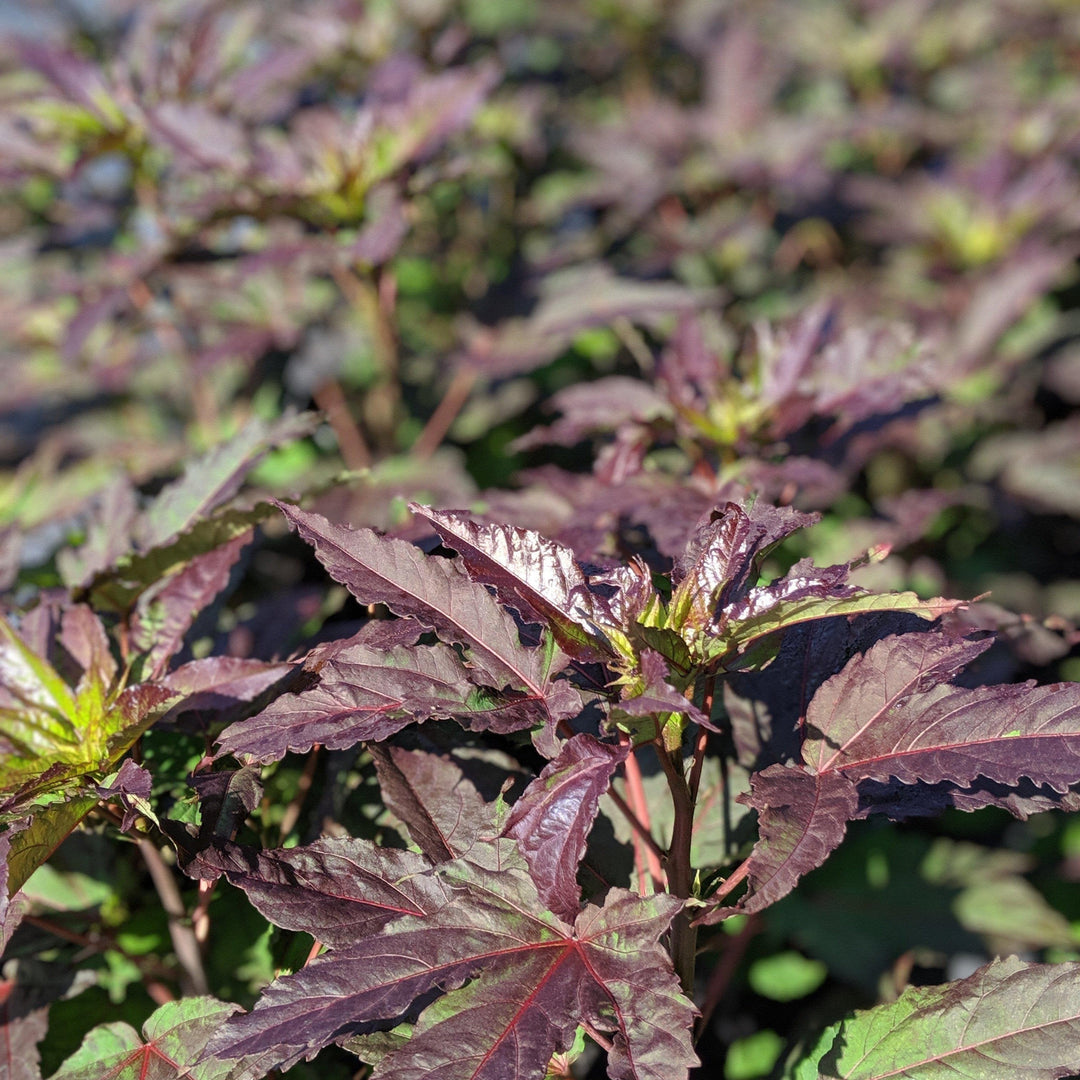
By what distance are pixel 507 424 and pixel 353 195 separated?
2.12 ft

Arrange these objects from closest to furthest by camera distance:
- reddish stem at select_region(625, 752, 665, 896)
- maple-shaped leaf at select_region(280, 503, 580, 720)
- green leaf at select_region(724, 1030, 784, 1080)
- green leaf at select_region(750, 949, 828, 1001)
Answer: maple-shaped leaf at select_region(280, 503, 580, 720), reddish stem at select_region(625, 752, 665, 896), green leaf at select_region(724, 1030, 784, 1080), green leaf at select_region(750, 949, 828, 1001)

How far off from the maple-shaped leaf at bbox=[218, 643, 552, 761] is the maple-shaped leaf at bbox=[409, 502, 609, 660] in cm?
7

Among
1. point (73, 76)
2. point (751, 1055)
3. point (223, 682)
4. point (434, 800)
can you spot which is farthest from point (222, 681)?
point (73, 76)

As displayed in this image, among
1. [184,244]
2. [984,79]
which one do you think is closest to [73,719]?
[184,244]

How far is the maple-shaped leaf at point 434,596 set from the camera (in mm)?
799

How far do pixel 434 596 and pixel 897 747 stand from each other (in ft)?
1.29

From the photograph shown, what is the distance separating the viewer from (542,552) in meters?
0.80

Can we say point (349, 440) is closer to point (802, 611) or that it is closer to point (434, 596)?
point (434, 596)

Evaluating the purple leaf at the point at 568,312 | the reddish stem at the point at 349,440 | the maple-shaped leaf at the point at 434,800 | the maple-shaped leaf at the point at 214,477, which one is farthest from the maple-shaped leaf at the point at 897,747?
the reddish stem at the point at 349,440

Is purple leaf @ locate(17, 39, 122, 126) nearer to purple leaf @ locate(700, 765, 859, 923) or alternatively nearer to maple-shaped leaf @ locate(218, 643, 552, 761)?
maple-shaped leaf @ locate(218, 643, 552, 761)

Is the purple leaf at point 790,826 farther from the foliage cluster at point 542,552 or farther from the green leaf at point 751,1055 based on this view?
the green leaf at point 751,1055

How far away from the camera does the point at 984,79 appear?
275cm

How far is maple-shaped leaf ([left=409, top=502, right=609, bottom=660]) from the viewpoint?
784 mm

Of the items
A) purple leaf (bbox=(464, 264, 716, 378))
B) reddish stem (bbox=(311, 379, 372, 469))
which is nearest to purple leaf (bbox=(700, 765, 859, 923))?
purple leaf (bbox=(464, 264, 716, 378))
